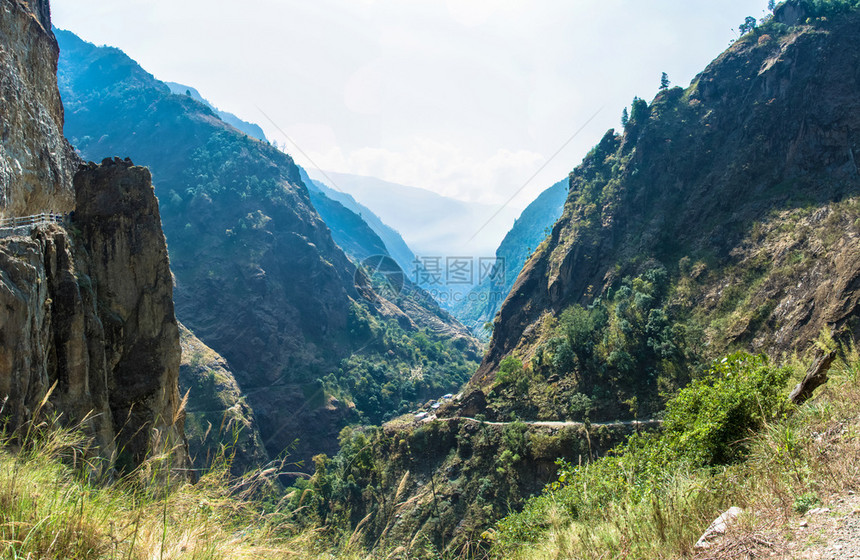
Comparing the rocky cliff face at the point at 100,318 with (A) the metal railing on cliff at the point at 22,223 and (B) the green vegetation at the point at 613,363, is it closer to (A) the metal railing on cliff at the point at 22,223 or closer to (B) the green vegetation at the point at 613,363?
(A) the metal railing on cliff at the point at 22,223

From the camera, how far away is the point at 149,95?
106188 mm

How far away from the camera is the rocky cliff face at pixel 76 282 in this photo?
8539 mm

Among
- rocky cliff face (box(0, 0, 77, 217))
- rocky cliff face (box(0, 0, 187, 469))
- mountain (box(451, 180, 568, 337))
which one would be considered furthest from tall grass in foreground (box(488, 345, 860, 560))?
mountain (box(451, 180, 568, 337))

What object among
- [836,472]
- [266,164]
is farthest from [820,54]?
[266,164]

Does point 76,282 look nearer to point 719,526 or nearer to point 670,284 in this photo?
point 719,526

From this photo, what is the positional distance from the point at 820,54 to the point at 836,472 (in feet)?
157

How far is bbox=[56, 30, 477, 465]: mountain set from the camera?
62.1 metres

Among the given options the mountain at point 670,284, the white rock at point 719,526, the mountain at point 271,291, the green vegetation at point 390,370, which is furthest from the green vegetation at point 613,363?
the green vegetation at point 390,370

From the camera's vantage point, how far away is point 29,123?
38.4 feet

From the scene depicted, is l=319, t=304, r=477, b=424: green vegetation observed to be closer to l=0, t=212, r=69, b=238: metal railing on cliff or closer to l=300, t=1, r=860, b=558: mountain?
l=300, t=1, r=860, b=558: mountain

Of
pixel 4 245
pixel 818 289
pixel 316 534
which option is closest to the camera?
pixel 316 534

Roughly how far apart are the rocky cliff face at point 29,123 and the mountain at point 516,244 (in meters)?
143

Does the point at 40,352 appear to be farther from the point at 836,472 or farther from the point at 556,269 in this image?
the point at 556,269

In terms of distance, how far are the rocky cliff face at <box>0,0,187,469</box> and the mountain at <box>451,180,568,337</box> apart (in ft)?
465
